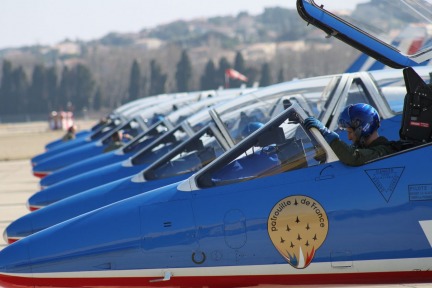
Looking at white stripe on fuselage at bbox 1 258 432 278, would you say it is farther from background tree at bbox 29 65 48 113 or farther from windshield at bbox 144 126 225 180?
background tree at bbox 29 65 48 113

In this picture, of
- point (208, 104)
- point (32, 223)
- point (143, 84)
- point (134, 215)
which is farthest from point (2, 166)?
point (143, 84)

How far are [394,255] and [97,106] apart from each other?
120079 mm

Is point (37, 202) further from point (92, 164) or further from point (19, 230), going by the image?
point (92, 164)

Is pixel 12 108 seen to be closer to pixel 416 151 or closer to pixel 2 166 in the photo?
pixel 2 166

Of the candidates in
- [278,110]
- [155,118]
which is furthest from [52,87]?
[278,110]

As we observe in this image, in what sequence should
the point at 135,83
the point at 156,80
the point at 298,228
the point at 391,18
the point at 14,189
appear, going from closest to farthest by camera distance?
the point at 298,228 → the point at 391,18 → the point at 14,189 → the point at 156,80 → the point at 135,83

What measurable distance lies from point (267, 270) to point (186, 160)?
3580 mm

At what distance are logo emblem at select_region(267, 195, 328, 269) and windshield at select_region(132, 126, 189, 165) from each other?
18.6 feet

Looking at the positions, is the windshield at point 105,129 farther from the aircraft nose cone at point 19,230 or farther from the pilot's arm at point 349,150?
the pilot's arm at point 349,150

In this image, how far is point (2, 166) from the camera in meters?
33.9

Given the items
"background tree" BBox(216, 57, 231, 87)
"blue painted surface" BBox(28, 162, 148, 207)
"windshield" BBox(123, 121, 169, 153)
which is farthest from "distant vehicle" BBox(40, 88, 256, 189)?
"background tree" BBox(216, 57, 231, 87)

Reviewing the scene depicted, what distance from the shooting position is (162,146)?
1343cm

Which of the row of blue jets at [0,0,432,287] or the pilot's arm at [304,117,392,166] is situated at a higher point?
the pilot's arm at [304,117,392,166]

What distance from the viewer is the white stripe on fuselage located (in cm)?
757
